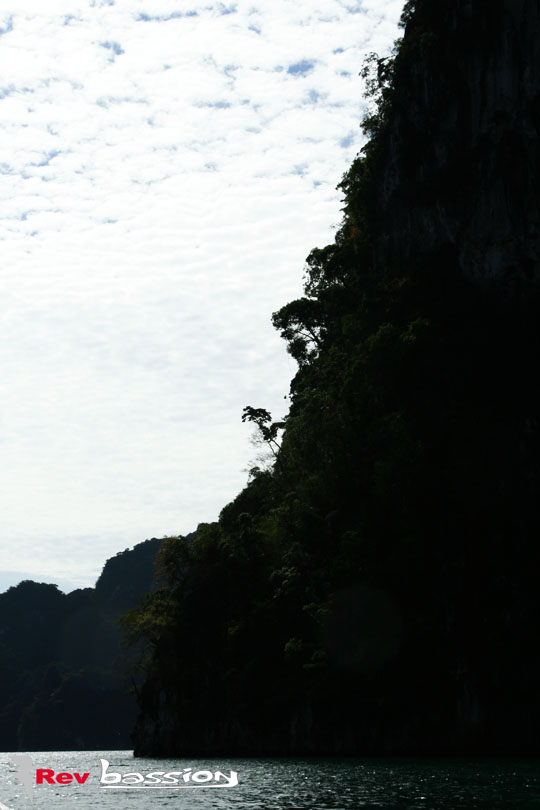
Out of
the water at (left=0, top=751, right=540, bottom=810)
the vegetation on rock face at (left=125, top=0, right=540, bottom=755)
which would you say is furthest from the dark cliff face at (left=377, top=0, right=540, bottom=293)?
the water at (left=0, top=751, right=540, bottom=810)

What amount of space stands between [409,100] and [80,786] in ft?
148

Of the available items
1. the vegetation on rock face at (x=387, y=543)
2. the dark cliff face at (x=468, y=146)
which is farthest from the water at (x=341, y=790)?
the dark cliff face at (x=468, y=146)

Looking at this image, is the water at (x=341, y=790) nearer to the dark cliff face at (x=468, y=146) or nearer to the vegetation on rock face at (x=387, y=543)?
the vegetation on rock face at (x=387, y=543)

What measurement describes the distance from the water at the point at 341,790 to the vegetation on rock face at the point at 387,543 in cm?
607

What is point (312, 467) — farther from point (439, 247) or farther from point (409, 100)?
point (409, 100)

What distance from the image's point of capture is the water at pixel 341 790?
74.0 feet

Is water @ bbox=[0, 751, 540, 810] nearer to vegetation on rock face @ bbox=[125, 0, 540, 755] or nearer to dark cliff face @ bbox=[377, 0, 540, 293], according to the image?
vegetation on rock face @ bbox=[125, 0, 540, 755]

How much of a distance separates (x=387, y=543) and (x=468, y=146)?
24820mm

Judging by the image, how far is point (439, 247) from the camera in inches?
2189

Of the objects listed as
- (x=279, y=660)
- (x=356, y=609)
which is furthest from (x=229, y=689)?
(x=356, y=609)

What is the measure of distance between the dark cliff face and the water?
27958mm

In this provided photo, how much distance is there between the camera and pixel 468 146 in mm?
54750

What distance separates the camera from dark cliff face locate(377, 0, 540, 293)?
51281 mm

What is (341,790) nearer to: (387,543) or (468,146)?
(387,543)
